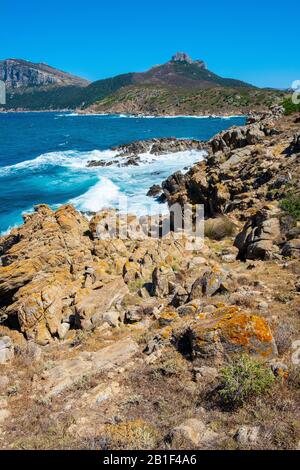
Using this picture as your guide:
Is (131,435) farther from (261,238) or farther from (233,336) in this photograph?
(261,238)

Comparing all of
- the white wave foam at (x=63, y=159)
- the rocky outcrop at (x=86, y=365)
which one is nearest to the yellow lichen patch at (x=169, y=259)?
the rocky outcrop at (x=86, y=365)

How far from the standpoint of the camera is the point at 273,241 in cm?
1519

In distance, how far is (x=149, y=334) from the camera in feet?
33.9

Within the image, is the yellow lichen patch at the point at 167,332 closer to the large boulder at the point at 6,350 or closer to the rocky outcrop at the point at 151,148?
the large boulder at the point at 6,350

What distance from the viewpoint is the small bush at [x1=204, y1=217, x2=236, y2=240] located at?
64.8 feet

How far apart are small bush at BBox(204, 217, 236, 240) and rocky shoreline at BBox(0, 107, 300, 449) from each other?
8 centimetres

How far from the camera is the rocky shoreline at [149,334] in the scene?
263 inches

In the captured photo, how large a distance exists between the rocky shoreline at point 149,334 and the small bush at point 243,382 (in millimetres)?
26

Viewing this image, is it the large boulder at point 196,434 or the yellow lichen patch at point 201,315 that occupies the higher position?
the yellow lichen patch at point 201,315

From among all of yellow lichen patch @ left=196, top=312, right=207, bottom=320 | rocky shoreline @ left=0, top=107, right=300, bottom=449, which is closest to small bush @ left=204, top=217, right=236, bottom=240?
rocky shoreline @ left=0, top=107, right=300, bottom=449

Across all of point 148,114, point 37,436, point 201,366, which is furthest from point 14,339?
point 148,114

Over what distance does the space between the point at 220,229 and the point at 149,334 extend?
10.7 meters
